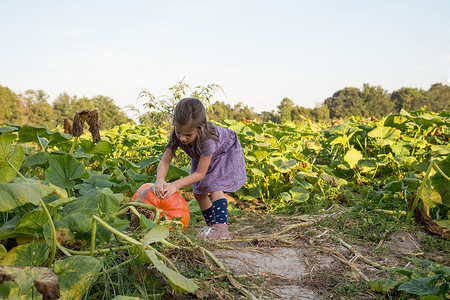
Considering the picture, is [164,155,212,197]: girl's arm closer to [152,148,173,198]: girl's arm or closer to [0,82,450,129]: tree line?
[152,148,173,198]: girl's arm

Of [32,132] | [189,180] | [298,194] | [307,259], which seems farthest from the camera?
[298,194]

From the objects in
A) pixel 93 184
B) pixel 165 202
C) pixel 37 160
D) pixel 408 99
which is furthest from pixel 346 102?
pixel 37 160

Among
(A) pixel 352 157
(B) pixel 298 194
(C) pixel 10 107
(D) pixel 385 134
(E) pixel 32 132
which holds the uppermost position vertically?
(C) pixel 10 107

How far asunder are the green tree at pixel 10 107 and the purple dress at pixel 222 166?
25560 mm

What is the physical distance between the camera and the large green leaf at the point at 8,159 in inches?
70.3

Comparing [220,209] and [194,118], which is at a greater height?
[194,118]

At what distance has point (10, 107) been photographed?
2739 centimetres

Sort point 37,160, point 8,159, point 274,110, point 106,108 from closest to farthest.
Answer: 1. point 8,159
2. point 37,160
3. point 274,110
4. point 106,108

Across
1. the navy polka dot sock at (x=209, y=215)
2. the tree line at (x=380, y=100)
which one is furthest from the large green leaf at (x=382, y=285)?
the tree line at (x=380, y=100)

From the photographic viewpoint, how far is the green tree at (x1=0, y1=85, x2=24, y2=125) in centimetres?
2545

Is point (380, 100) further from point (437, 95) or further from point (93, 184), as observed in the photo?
point (93, 184)

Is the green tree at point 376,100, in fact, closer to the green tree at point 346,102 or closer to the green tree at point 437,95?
the green tree at point 346,102

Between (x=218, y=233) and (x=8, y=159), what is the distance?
53.7 inches

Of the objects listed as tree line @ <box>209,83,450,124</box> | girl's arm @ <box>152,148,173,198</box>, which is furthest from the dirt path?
tree line @ <box>209,83,450,124</box>
